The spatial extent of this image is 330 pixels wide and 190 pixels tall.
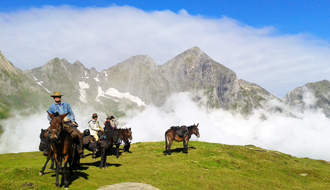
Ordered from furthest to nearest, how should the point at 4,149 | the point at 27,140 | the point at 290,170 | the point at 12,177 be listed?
the point at 27,140 → the point at 4,149 → the point at 290,170 → the point at 12,177

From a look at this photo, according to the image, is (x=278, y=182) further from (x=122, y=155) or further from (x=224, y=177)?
(x=122, y=155)

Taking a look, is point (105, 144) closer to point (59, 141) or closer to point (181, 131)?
point (59, 141)

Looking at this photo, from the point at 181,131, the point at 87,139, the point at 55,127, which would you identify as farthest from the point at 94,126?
the point at 181,131

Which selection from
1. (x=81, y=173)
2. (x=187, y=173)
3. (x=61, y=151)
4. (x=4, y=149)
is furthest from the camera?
(x=4, y=149)

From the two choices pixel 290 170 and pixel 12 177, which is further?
pixel 290 170

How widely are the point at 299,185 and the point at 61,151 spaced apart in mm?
20612

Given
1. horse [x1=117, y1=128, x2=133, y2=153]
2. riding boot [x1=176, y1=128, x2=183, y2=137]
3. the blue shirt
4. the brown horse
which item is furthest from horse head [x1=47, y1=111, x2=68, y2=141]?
riding boot [x1=176, y1=128, x2=183, y2=137]

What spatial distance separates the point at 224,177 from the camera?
20641 mm

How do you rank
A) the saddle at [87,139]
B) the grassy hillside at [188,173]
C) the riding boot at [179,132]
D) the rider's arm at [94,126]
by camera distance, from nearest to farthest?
the grassy hillside at [188,173], the saddle at [87,139], the rider's arm at [94,126], the riding boot at [179,132]

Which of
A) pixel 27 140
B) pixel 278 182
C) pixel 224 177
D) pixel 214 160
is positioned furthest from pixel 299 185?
pixel 27 140

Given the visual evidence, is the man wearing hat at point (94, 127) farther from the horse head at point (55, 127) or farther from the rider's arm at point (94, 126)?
the horse head at point (55, 127)

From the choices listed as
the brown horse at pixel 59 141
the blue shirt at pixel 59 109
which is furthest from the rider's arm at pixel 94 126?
the brown horse at pixel 59 141

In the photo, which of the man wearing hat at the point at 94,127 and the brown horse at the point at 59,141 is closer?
the brown horse at the point at 59,141

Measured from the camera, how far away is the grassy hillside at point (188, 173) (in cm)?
1473
